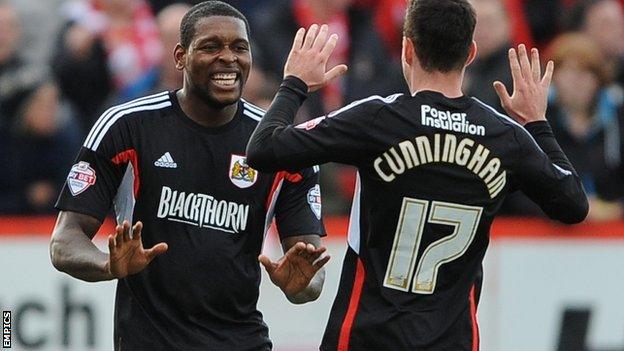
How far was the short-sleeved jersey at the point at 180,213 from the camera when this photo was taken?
6.50 meters

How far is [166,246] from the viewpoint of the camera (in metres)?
6.01

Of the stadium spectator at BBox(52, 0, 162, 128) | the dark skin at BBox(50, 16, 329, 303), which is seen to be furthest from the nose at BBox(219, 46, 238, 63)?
the stadium spectator at BBox(52, 0, 162, 128)

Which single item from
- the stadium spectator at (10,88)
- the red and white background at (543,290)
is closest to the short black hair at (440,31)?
the red and white background at (543,290)

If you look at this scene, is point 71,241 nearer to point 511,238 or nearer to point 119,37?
point 511,238

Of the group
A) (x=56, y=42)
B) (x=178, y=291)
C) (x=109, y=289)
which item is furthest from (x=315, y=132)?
(x=56, y=42)

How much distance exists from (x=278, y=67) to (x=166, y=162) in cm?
539

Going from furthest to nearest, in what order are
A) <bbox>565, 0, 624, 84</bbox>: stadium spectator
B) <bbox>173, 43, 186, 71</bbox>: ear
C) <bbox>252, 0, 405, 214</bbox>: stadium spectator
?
<bbox>565, 0, 624, 84</bbox>: stadium spectator → <bbox>252, 0, 405, 214</bbox>: stadium spectator → <bbox>173, 43, 186, 71</bbox>: ear

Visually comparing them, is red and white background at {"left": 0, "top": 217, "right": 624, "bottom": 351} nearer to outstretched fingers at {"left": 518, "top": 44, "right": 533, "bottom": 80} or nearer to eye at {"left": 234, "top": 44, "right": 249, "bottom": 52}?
eye at {"left": 234, "top": 44, "right": 249, "bottom": 52}

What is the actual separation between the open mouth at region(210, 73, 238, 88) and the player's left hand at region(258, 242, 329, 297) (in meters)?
0.86

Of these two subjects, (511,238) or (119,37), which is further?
(119,37)

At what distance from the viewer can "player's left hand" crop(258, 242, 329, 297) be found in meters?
6.13

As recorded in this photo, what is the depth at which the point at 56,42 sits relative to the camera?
12312 millimetres

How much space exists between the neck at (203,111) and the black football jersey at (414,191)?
791 mm

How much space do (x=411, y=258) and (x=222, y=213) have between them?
1.10 metres
